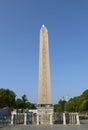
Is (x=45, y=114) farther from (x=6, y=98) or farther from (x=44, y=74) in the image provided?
(x=6, y=98)

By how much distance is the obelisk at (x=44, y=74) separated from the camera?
78.6 feet

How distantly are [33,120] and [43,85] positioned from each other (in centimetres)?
478

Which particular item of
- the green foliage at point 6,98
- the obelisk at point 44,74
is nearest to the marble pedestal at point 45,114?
the obelisk at point 44,74

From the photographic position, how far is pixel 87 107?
69.7 m

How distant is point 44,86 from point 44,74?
123cm

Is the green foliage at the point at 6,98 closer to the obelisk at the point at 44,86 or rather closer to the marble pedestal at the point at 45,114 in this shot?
the marble pedestal at the point at 45,114

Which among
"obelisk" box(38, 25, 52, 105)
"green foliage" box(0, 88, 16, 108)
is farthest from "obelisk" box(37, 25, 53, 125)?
"green foliage" box(0, 88, 16, 108)

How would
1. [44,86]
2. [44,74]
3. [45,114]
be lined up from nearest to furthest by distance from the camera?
[44,86] → [44,74] → [45,114]

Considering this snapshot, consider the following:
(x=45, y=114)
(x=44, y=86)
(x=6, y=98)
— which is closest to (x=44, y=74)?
(x=44, y=86)

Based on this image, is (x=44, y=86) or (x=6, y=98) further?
(x=6, y=98)

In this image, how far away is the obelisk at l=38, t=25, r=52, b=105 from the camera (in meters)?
24.0

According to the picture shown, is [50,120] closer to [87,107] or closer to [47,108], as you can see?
[47,108]

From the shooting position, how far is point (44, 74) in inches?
955

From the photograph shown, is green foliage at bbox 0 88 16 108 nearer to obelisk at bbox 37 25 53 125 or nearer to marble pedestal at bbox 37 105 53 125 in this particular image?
marble pedestal at bbox 37 105 53 125
